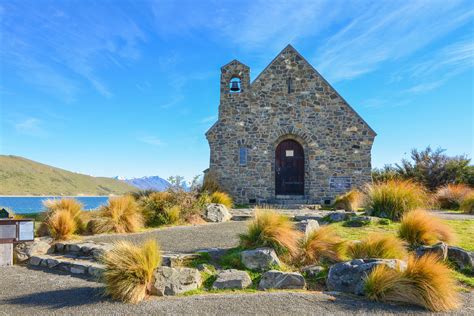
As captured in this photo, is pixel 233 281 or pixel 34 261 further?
pixel 34 261

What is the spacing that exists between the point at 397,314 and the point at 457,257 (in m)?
2.61

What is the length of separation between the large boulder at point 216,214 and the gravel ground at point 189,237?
4.38 feet

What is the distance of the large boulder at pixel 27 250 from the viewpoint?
23.0 ft

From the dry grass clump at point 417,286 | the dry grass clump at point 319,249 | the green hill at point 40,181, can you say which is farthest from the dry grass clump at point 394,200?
the green hill at point 40,181

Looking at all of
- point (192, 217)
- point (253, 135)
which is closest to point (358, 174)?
point (253, 135)

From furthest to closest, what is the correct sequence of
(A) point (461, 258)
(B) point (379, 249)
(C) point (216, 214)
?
(C) point (216, 214) → (A) point (461, 258) → (B) point (379, 249)

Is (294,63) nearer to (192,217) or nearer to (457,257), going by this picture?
(192,217)

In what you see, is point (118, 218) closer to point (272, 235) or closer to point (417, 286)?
point (272, 235)

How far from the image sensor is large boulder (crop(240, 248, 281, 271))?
5.51 m

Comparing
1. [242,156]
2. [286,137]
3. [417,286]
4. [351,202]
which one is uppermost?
[286,137]

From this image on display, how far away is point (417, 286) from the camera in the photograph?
4.40 meters

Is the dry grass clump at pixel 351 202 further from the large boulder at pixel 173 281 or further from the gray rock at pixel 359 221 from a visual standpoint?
the large boulder at pixel 173 281

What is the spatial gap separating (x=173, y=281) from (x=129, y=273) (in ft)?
2.07

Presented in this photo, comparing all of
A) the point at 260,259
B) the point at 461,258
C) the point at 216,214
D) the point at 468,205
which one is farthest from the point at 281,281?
the point at 468,205
